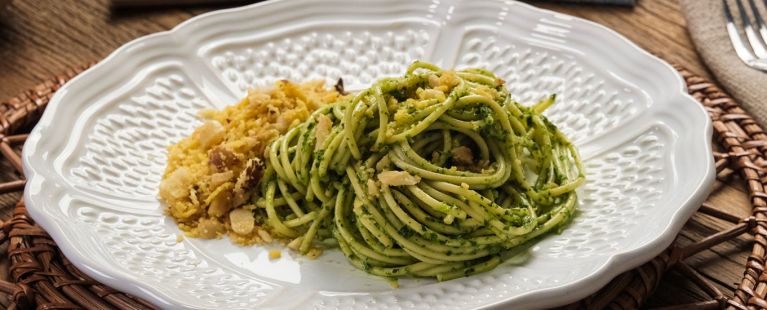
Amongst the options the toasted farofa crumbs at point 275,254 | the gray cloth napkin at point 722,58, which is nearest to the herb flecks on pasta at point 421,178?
the toasted farofa crumbs at point 275,254

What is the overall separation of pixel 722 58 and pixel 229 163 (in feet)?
8.80

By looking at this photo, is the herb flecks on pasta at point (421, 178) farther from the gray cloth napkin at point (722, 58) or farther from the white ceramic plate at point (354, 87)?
the gray cloth napkin at point (722, 58)

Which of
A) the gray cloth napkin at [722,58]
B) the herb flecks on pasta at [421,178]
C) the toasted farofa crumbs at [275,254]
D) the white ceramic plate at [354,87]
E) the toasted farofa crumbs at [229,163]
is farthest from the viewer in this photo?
the gray cloth napkin at [722,58]

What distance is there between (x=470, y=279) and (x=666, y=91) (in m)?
1.36

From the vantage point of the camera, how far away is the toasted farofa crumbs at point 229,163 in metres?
3.52

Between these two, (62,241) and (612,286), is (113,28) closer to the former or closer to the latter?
(62,241)

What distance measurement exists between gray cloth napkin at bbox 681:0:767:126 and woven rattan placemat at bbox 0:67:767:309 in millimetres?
150

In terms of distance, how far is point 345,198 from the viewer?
3490 mm

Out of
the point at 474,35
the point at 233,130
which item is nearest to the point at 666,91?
the point at 474,35

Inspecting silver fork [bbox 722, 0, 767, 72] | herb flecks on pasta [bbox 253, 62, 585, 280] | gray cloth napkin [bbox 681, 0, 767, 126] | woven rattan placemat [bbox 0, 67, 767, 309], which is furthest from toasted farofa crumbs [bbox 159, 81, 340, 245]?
silver fork [bbox 722, 0, 767, 72]

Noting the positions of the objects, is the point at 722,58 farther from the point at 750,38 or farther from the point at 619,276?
the point at 619,276

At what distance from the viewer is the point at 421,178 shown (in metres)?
3.36

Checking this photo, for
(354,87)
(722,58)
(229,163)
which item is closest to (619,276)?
(229,163)

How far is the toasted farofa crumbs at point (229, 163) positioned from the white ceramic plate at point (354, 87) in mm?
83
